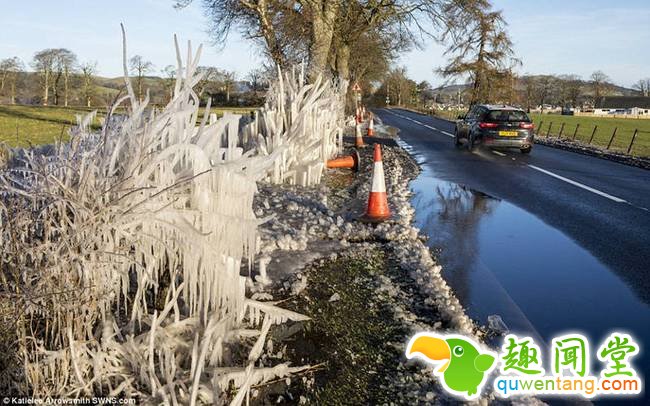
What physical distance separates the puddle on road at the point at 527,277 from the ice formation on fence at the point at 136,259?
78.7 inches

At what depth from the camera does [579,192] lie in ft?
33.9

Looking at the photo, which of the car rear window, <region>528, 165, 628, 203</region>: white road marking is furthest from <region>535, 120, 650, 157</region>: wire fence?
<region>528, 165, 628, 203</region>: white road marking

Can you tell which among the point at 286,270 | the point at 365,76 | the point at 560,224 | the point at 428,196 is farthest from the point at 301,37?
the point at 365,76

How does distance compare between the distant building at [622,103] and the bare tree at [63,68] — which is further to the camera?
the distant building at [622,103]

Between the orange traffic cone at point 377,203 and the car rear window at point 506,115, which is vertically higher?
the car rear window at point 506,115

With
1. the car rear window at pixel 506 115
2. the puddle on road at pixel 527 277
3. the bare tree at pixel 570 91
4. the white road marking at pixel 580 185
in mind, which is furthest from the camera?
the bare tree at pixel 570 91

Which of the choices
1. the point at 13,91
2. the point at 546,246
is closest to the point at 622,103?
the point at 13,91

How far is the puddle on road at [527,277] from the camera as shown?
4055mm

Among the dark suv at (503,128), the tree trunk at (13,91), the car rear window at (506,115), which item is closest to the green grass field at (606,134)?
the dark suv at (503,128)

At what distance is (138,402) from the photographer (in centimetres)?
242

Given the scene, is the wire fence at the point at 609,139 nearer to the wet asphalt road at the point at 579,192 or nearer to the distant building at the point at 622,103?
the wet asphalt road at the point at 579,192

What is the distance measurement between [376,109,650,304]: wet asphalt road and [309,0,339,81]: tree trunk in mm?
4593

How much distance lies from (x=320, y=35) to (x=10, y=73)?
5536 centimetres

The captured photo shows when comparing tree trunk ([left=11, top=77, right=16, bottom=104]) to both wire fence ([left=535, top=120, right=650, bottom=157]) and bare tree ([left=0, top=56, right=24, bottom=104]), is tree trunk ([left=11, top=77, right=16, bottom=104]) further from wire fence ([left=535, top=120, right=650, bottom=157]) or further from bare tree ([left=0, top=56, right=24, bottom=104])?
wire fence ([left=535, top=120, right=650, bottom=157])
